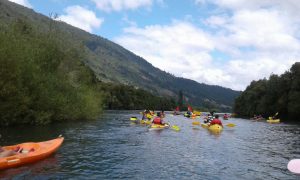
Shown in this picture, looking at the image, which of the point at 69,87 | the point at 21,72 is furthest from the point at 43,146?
the point at 69,87

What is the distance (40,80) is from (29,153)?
78.0 ft

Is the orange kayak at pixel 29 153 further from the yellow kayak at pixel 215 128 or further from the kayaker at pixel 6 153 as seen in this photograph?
the yellow kayak at pixel 215 128

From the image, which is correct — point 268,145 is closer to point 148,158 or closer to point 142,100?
point 148,158

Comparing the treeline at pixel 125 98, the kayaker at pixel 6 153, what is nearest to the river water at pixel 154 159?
the kayaker at pixel 6 153

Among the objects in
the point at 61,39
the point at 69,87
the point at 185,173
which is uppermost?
the point at 61,39

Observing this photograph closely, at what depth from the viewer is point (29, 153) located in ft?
64.4

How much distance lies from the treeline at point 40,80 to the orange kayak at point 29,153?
1407cm

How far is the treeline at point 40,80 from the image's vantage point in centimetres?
3534

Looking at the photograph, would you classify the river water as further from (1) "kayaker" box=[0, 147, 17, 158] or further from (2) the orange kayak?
(1) "kayaker" box=[0, 147, 17, 158]

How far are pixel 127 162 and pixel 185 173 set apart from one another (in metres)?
3.92

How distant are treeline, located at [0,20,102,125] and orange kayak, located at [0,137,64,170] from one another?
1407cm

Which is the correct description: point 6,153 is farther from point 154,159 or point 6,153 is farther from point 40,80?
point 40,80

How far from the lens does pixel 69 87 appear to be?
51.6 m

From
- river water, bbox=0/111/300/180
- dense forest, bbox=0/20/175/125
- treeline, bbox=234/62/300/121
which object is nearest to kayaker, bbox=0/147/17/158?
river water, bbox=0/111/300/180
